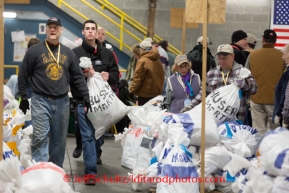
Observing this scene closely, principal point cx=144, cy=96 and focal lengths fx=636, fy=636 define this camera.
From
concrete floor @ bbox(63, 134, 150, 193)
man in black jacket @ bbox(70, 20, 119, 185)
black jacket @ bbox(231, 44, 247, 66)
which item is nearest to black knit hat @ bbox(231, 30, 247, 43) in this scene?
black jacket @ bbox(231, 44, 247, 66)

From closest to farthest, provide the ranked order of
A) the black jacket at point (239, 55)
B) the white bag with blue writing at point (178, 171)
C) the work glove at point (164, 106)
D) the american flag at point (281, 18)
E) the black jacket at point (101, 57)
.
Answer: the white bag with blue writing at point (178, 171)
the black jacket at point (101, 57)
the work glove at point (164, 106)
the black jacket at point (239, 55)
the american flag at point (281, 18)

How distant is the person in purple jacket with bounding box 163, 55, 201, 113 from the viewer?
8094 mm

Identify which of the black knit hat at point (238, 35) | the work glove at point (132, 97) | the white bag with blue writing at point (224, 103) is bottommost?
the work glove at point (132, 97)

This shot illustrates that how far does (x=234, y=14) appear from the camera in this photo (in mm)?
16016

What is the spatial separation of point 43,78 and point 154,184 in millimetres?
1645

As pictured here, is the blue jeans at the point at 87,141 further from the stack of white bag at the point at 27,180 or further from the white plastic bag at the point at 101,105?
the stack of white bag at the point at 27,180

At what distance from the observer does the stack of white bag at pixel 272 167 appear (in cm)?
440

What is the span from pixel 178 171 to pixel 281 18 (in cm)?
571

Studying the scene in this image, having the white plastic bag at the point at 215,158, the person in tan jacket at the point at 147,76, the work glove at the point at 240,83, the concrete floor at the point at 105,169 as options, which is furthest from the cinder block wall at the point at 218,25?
the white plastic bag at the point at 215,158

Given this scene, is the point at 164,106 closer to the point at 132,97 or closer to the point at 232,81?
the point at 232,81

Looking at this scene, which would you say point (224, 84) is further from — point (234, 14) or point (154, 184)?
point (234, 14)

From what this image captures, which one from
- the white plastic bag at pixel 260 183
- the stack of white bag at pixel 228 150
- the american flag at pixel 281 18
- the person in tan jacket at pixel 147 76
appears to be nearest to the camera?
the white plastic bag at pixel 260 183

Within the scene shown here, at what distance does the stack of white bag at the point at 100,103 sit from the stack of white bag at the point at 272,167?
3.07 meters

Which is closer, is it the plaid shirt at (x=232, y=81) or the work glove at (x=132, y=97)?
the plaid shirt at (x=232, y=81)
